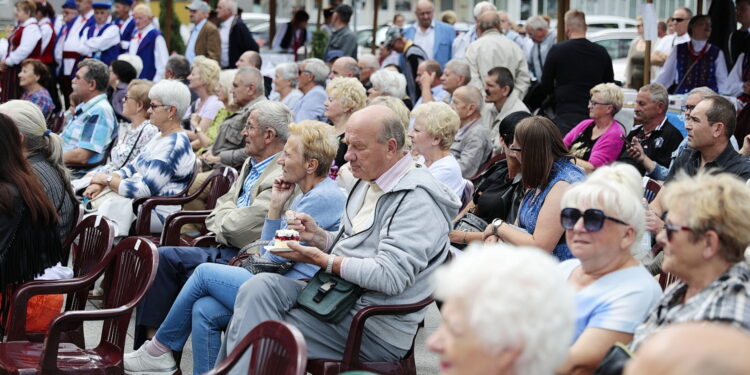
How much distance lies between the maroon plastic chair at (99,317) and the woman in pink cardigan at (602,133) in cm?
367

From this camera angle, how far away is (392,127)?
433cm

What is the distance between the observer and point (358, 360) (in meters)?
4.01

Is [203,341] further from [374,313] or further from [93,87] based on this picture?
[93,87]

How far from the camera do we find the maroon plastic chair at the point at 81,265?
4.29 meters

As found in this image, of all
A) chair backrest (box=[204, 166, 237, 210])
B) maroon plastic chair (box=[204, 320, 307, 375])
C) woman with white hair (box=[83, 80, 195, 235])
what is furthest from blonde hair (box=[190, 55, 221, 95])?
maroon plastic chair (box=[204, 320, 307, 375])

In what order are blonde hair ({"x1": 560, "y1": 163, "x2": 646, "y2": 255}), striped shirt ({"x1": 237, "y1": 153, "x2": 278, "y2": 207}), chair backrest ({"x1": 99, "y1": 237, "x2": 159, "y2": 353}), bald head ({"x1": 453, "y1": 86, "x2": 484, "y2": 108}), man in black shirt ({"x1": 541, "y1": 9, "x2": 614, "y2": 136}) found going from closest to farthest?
blonde hair ({"x1": 560, "y1": 163, "x2": 646, "y2": 255})
chair backrest ({"x1": 99, "y1": 237, "x2": 159, "y2": 353})
striped shirt ({"x1": 237, "y1": 153, "x2": 278, "y2": 207})
bald head ({"x1": 453, "y1": 86, "x2": 484, "y2": 108})
man in black shirt ({"x1": 541, "y1": 9, "x2": 614, "y2": 136})

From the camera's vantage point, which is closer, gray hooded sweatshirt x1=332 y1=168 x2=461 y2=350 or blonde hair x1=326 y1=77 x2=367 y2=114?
gray hooded sweatshirt x1=332 y1=168 x2=461 y2=350

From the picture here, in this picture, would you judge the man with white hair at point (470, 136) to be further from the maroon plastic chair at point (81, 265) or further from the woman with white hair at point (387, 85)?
the maroon plastic chair at point (81, 265)

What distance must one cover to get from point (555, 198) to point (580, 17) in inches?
180

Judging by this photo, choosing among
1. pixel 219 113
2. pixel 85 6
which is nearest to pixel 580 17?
pixel 219 113

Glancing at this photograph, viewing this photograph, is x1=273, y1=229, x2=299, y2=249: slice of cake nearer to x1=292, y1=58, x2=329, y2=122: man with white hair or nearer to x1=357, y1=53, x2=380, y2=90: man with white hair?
x1=292, y1=58, x2=329, y2=122: man with white hair

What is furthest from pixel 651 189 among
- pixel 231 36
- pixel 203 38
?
pixel 231 36

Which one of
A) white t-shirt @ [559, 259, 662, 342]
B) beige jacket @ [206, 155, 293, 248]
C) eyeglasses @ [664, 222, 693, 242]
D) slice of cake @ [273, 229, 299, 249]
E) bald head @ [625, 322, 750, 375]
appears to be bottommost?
beige jacket @ [206, 155, 293, 248]

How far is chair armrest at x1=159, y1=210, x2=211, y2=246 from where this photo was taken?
6.19m
